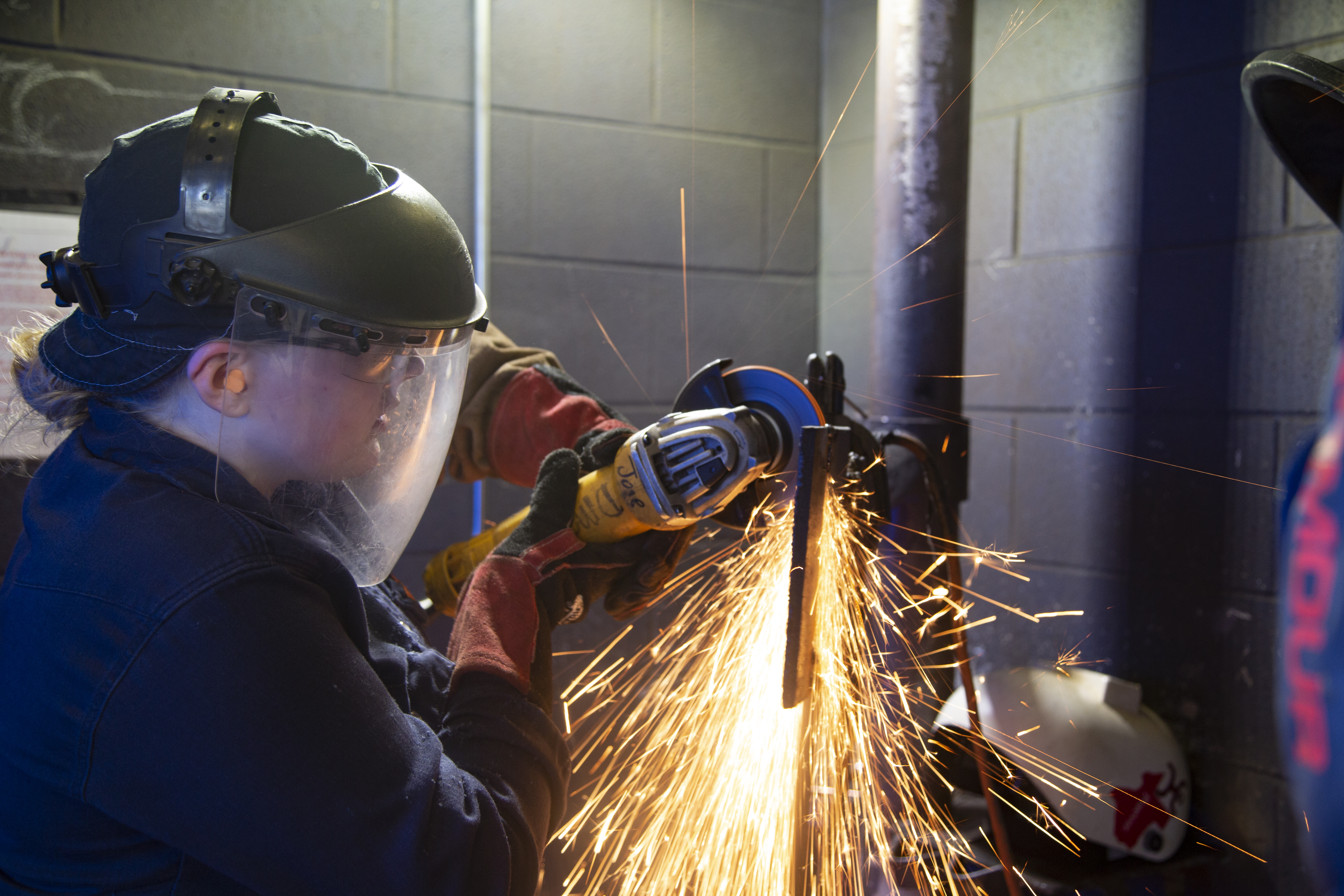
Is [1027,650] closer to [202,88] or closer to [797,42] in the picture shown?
[797,42]

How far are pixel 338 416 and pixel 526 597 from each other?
42 cm

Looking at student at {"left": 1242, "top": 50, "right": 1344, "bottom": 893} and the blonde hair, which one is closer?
student at {"left": 1242, "top": 50, "right": 1344, "bottom": 893}

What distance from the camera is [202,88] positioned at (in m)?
2.37

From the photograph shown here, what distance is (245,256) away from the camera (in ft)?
3.22

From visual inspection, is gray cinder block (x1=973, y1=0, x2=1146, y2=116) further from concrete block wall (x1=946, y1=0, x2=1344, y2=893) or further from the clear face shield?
the clear face shield

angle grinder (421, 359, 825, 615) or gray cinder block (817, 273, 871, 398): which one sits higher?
gray cinder block (817, 273, 871, 398)

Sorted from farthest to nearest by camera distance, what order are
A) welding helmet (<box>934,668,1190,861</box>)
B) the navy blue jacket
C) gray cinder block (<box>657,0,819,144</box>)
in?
gray cinder block (<box>657,0,819,144</box>) < welding helmet (<box>934,668,1190,861</box>) < the navy blue jacket

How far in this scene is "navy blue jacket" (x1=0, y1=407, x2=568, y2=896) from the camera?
2.79ft

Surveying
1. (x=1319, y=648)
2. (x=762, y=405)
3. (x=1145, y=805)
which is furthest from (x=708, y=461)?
(x=1145, y=805)

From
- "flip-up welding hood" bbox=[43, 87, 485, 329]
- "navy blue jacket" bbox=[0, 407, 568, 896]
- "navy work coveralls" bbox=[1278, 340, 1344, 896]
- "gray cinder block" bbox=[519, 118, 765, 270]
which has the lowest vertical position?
"navy blue jacket" bbox=[0, 407, 568, 896]

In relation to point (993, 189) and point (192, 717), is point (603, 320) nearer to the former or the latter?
point (993, 189)

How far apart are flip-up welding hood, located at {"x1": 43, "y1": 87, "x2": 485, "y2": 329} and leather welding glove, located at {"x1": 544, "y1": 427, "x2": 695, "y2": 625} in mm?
518

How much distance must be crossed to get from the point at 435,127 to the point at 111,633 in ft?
6.85

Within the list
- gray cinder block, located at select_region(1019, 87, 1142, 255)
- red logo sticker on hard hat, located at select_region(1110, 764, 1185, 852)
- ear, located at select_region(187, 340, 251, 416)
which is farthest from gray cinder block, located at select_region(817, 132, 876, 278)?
ear, located at select_region(187, 340, 251, 416)
